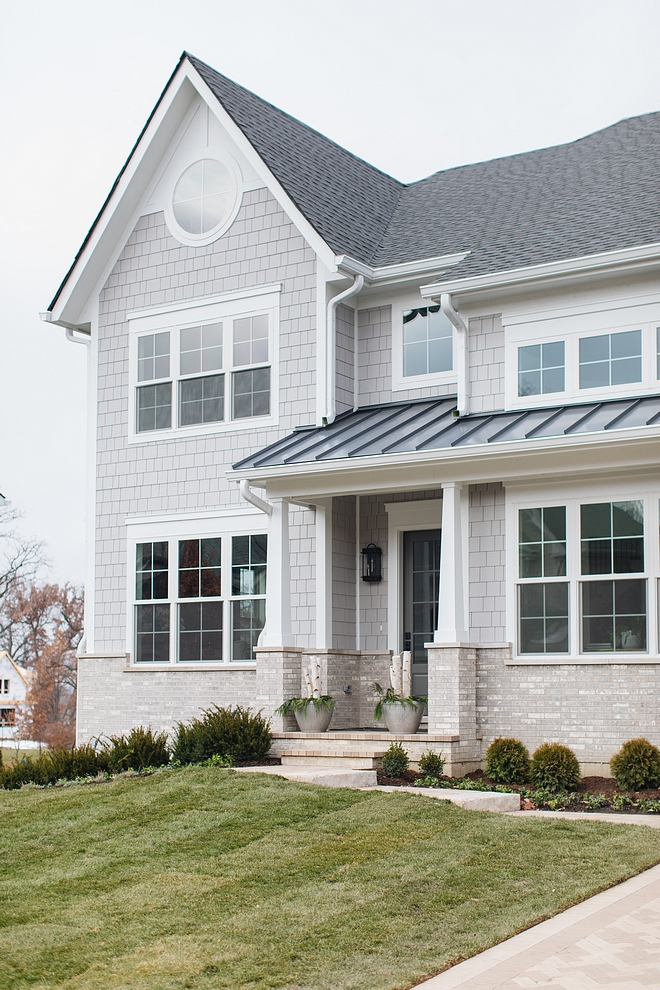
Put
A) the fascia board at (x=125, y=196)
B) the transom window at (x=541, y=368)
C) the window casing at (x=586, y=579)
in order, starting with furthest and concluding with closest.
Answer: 1. the fascia board at (x=125, y=196)
2. the transom window at (x=541, y=368)
3. the window casing at (x=586, y=579)

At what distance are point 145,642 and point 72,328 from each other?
17.1ft

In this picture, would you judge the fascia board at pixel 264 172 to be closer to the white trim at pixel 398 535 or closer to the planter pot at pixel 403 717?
the white trim at pixel 398 535

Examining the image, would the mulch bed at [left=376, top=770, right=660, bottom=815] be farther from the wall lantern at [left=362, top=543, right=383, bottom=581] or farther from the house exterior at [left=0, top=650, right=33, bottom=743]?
the house exterior at [left=0, top=650, right=33, bottom=743]

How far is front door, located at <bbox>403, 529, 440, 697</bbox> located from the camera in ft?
48.0

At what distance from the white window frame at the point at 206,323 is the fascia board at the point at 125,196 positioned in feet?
3.22

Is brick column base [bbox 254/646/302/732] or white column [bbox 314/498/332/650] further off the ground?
white column [bbox 314/498/332/650]

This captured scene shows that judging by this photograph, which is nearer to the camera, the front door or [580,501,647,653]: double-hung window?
[580,501,647,653]: double-hung window

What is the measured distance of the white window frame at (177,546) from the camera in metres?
15.4

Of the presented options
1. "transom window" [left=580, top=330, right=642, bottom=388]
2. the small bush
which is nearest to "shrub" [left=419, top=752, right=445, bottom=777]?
the small bush

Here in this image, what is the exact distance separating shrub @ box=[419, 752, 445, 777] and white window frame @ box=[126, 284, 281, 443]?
17.8ft

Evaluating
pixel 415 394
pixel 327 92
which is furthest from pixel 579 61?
pixel 415 394

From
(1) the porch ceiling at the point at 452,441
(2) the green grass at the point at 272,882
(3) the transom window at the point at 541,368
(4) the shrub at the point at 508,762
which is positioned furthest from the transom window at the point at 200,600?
(2) the green grass at the point at 272,882

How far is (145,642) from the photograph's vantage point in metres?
16.3

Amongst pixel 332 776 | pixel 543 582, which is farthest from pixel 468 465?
pixel 332 776
